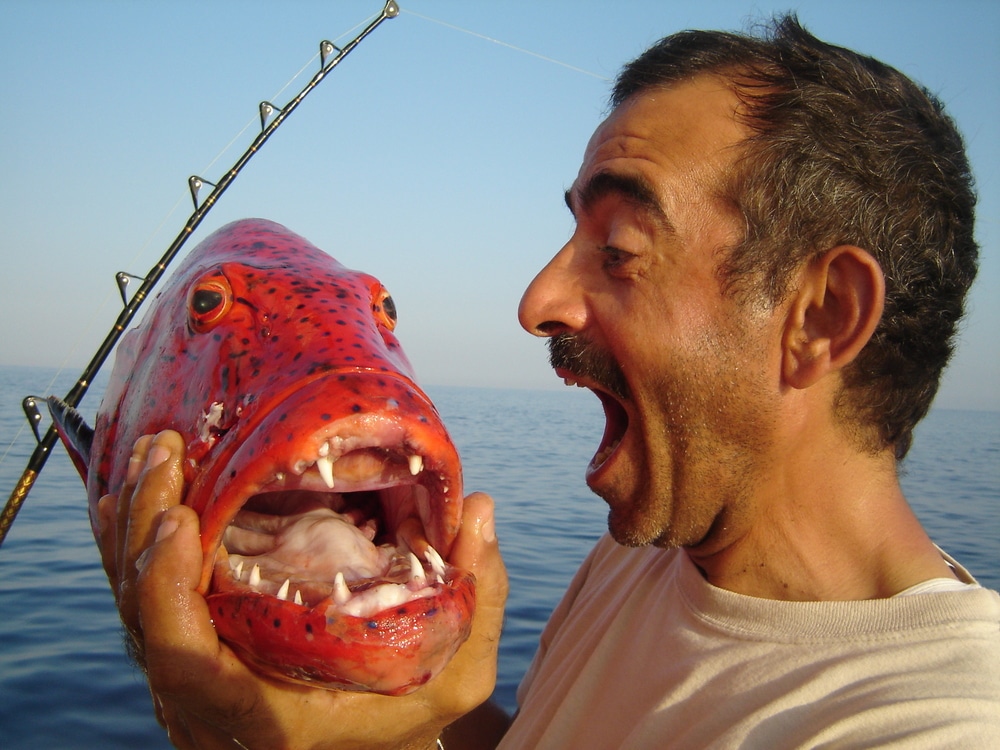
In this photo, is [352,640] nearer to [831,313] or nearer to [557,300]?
[557,300]

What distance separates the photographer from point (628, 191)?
1.94 m

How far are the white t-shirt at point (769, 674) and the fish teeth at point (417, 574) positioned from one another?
24.1 inches

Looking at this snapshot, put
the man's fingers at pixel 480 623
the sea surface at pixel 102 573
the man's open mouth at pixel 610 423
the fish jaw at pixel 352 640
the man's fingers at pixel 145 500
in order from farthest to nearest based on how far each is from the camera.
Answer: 1. the sea surface at pixel 102 573
2. the man's open mouth at pixel 610 423
3. the man's fingers at pixel 480 623
4. the man's fingers at pixel 145 500
5. the fish jaw at pixel 352 640

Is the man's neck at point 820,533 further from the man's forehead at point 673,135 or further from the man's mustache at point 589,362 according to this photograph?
the man's forehead at point 673,135

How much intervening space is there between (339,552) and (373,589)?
0.18m

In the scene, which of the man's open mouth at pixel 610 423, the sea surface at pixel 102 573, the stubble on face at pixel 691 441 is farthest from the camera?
the sea surface at pixel 102 573

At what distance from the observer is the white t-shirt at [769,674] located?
51.9 inches

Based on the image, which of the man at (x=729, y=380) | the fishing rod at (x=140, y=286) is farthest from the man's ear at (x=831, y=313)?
the fishing rod at (x=140, y=286)

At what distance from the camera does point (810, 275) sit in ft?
6.17

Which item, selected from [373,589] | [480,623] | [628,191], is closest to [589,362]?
[628,191]

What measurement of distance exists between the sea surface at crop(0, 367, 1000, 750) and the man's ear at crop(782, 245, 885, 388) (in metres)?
2.45

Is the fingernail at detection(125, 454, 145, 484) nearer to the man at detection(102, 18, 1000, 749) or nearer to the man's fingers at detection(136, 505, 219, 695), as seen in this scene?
the man at detection(102, 18, 1000, 749)

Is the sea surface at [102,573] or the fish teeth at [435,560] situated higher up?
the fish teeth at [435,560]

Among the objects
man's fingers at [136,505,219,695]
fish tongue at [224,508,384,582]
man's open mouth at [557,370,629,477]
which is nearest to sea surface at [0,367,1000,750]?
fish tongue at [224,508,384,582]
